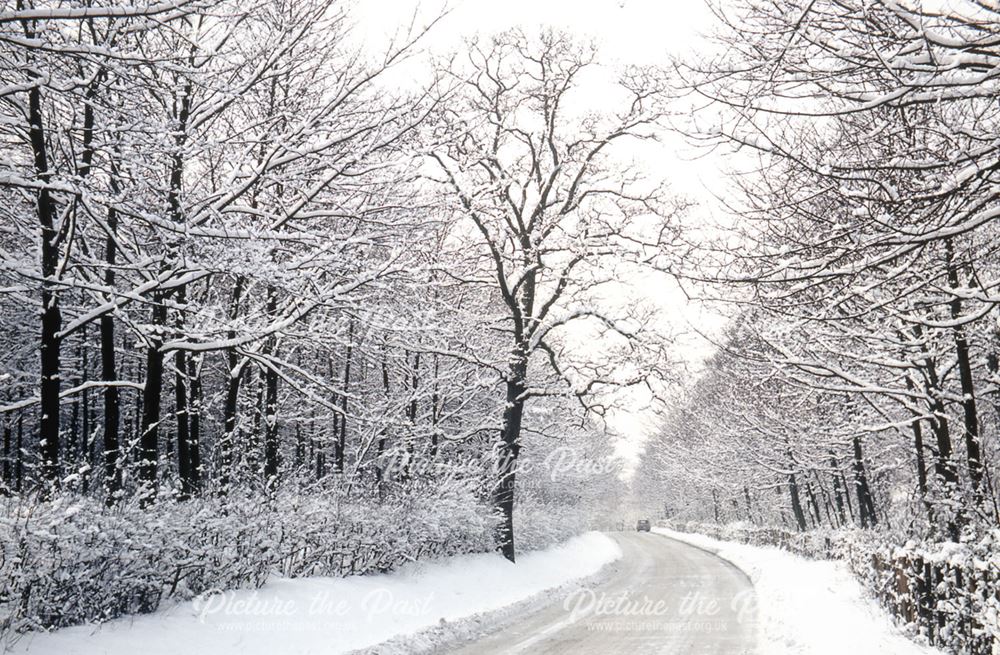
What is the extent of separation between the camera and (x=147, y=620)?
696 cm

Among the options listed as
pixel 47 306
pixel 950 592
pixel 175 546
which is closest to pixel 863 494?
pixel 950 592

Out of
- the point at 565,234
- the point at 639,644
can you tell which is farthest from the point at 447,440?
the point at 639,644

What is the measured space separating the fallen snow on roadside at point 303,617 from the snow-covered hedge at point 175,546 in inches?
9.0

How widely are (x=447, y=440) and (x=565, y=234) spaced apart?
6.82m

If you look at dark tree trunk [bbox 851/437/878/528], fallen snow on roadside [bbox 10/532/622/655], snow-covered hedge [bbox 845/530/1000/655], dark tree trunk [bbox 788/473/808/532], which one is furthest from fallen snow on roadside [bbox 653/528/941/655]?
dark tree trunk [bbox 788/473/808/532]

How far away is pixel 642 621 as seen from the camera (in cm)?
1163

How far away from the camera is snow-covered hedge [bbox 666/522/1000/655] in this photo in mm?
5848

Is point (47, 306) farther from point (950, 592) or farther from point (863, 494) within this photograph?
point (863, 494)

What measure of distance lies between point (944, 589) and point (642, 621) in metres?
5.77

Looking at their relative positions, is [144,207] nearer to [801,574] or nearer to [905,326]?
[905,326]

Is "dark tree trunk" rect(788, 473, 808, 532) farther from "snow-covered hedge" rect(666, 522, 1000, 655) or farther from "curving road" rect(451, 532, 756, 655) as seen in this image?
"snow-covered hedge" rect(666, 522, 1000, 655)

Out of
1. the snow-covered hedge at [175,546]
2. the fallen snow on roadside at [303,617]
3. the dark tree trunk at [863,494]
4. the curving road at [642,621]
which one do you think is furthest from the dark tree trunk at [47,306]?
the dark tree trunk at [863,494]

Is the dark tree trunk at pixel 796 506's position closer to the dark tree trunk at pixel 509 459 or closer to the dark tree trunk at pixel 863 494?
the dark tree trunk at pixel 863 494

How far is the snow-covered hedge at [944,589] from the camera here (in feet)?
19.2
